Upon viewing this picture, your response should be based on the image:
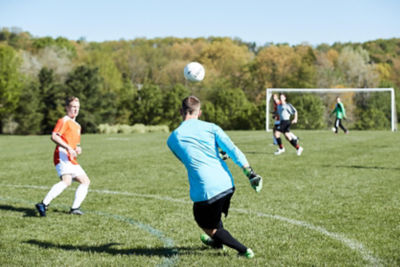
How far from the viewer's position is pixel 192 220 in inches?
269

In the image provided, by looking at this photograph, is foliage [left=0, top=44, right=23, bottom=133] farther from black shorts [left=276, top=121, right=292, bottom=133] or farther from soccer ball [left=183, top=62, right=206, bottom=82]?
soccer ball [left=183, top=62, right=206, bottom=82]

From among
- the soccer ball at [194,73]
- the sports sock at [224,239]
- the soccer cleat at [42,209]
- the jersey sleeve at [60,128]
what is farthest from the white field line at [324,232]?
the soccer ball at [194,73]

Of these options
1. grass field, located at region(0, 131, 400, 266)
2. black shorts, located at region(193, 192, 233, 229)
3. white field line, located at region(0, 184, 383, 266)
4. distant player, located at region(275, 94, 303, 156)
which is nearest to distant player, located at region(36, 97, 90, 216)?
Answer: grass field, located at region(0, 131, 400, 266)

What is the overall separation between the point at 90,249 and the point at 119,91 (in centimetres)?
6396

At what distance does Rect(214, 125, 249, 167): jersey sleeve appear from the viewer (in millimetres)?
4398

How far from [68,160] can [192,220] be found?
236 cm

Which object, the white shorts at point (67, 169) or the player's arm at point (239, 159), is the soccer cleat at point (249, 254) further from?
the white shorts at point (67, 169)

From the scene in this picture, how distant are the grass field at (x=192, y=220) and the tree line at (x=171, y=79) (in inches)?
1507

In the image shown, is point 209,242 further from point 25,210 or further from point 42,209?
point 25,210

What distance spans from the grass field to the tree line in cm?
3827

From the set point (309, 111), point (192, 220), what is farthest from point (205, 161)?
point (309, 111)

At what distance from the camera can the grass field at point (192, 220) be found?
4957mm

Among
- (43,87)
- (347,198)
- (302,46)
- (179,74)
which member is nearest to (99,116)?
(43,87)

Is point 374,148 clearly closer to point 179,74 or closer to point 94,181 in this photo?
point 94,181
